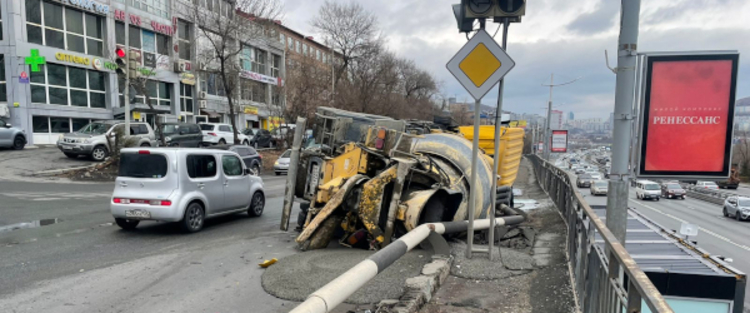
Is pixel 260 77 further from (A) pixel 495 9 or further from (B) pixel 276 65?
(A) pixel 495 9

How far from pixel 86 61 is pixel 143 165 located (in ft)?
80.7

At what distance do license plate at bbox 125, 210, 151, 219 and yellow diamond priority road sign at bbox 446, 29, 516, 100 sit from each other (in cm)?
644

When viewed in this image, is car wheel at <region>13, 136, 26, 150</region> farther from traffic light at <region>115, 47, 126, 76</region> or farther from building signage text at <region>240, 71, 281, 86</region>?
building signage text at <region>240, 71, 281, 86</region>

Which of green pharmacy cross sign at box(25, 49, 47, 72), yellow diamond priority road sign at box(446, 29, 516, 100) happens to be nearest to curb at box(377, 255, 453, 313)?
yellow diamond priority road sign at box(446, 29, 516, 100)

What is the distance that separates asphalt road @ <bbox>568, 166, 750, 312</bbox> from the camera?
2550 cm

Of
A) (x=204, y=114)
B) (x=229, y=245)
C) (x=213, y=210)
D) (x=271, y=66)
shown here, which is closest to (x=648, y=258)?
(x=229, y=245)

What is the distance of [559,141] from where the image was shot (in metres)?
36.8

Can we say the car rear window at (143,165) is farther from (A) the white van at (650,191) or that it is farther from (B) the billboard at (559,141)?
(A) the white van at (650,191)

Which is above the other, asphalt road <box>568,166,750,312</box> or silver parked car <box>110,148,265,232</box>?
silver parked car <box>110,148,265,232</box>

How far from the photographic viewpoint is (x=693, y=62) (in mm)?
4957

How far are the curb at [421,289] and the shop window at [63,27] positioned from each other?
29.6 meters

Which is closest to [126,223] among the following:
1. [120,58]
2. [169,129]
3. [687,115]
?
[687,115]

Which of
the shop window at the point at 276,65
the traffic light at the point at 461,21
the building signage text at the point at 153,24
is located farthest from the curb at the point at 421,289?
the shop window at the point at 276,65

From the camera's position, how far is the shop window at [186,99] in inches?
1480
